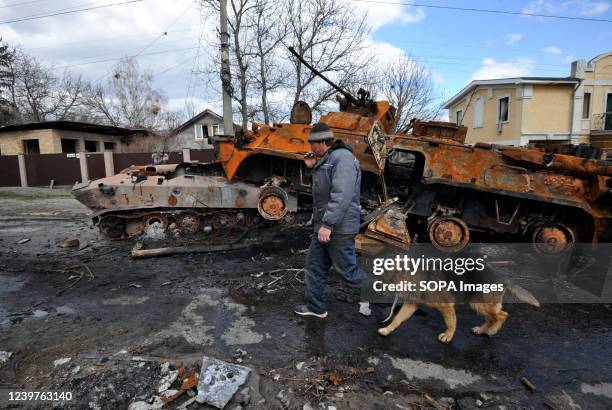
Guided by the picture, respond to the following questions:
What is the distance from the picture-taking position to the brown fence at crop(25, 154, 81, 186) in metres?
17.5

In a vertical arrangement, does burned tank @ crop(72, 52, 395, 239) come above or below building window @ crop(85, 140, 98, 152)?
below

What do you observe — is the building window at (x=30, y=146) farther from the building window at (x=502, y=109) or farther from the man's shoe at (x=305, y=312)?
the building window at (x=502, y=109)

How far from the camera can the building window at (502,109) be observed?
2047cm

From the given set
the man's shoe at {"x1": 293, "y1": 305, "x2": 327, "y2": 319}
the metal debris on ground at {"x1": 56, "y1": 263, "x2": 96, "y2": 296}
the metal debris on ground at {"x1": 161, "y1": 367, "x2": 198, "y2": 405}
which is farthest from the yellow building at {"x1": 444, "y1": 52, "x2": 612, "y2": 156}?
the metal debris on ground at {"x1": 161, "y1": 367, "x2": 198, "y2": 405}

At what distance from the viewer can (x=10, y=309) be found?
4023 millimetres

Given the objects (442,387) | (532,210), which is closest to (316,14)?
(532,210)

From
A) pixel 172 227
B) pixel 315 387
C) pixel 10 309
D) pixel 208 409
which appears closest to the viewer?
pixel 208 409

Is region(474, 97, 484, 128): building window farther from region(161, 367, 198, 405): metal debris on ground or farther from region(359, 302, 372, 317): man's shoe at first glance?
region(161, 367, 198, 405): metal debris on ground

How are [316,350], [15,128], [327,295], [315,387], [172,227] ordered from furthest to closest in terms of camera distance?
1. [15,128]
2. [172,227]
3. [327,295]
4. [316,350]
5. [315,387]

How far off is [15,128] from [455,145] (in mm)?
23247

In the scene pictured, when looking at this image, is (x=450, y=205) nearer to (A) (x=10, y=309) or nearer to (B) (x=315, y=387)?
(B) (x=315, y=387)

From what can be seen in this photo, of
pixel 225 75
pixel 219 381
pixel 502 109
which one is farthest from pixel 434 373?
pixel 502 109

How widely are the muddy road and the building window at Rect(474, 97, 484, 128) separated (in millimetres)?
20557

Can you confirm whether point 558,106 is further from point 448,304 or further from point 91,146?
A: point 91,146
